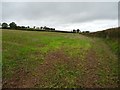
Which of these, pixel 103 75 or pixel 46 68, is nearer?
pixel 103 75

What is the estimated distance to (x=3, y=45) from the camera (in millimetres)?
29266

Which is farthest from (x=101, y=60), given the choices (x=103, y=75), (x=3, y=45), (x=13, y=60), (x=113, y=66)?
(x=3, y=45)

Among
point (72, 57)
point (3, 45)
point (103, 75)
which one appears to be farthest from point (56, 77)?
point (3, 45)

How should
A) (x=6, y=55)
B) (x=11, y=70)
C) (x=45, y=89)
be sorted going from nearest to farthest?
(x=45, y=89) → (x=11, y=70) → (x=6, y=55)

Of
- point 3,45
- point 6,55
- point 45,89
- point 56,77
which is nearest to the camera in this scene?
point 45,89

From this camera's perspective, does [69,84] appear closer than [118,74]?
Yes

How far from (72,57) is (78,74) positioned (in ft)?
18.6

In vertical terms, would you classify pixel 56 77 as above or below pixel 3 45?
below

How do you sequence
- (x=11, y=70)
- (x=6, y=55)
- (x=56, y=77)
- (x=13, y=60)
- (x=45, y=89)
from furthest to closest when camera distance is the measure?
(x=6, y=55) < (x=13, y=60) < (x=11, y=70) < (x=56, y=77) < (x=45, y=89)

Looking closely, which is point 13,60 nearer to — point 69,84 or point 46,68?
point 46,68

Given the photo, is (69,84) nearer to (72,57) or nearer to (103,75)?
(103,75)

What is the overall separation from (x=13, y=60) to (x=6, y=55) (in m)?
2.06

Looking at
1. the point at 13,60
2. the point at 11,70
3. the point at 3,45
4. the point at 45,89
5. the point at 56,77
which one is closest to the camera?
the point at 45,89

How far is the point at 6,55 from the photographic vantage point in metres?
23.8
